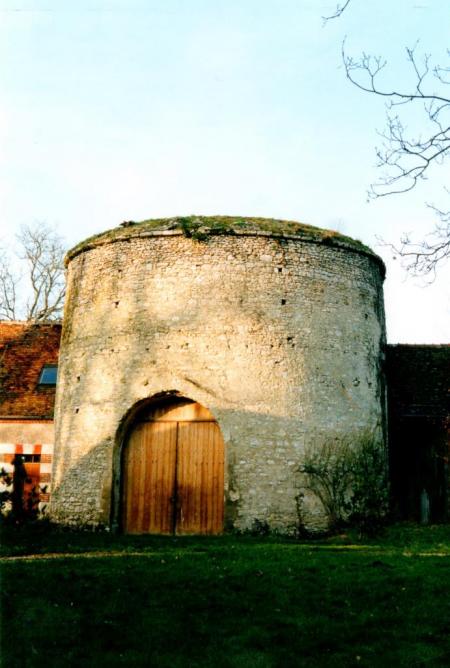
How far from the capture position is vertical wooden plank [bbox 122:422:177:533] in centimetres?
1530

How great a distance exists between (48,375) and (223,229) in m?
7.15

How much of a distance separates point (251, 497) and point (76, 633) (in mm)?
8279

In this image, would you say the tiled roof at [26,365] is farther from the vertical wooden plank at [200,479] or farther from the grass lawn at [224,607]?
the grass lawn at [224,607]

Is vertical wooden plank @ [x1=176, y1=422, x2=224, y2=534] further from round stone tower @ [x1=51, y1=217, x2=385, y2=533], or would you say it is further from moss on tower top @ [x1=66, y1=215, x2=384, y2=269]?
moss on tower top @ [x1=66, y1=215, x2=384, y2=269]

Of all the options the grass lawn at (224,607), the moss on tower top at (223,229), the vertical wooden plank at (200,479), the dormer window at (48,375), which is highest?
the moss on tower top at (223,229)

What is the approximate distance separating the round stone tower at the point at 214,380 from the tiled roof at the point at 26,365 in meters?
2.88

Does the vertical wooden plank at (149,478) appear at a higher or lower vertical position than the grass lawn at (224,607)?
higher

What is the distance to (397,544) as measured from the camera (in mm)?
13039

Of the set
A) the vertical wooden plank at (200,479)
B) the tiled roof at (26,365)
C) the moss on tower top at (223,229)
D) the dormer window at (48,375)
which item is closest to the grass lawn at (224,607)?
the vertical wooden plank at (200,479)

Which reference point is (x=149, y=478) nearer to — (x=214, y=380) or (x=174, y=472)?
(x=174, y=472)

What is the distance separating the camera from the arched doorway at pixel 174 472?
15125mm

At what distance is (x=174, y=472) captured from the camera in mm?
15398

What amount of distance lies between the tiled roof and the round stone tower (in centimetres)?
288

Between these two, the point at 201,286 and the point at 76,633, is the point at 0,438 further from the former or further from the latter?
the point at 76,633
